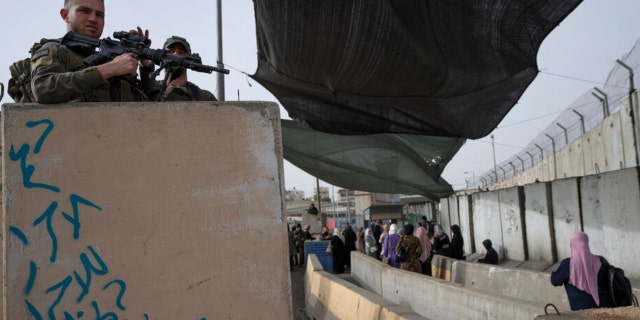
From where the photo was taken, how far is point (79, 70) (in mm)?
2789

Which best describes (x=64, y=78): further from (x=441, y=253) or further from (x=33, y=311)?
(x=441, y=253)

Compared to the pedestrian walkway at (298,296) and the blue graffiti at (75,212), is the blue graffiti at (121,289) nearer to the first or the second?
the blue graffiti at (75,212)

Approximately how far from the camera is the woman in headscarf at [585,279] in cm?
522

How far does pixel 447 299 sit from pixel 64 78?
267 inches

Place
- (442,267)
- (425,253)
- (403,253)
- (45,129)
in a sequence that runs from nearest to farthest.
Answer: (45,129)
(403,253)
(425,253)
(442,267)

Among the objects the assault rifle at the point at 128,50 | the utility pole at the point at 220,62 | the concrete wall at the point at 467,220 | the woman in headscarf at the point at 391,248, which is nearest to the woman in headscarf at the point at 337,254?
the concrete wall at the point at 467,220

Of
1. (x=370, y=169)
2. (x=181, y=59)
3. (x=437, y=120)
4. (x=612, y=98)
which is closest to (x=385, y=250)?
(x=370, y=169)

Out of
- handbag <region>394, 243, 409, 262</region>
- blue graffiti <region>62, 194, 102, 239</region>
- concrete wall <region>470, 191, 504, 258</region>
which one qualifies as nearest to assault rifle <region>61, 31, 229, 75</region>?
blue graffiti <region>62, 194, 102, 239</region>

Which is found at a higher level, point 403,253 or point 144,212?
point 144,212

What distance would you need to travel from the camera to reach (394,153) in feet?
48.5

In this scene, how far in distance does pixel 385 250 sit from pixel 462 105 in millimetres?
5107

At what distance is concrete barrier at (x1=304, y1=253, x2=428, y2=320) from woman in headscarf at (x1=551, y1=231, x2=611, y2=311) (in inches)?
57.6

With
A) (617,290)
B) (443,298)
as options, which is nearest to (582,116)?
(443,298)

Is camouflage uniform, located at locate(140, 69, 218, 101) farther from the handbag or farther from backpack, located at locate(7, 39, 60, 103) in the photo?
the handbag
